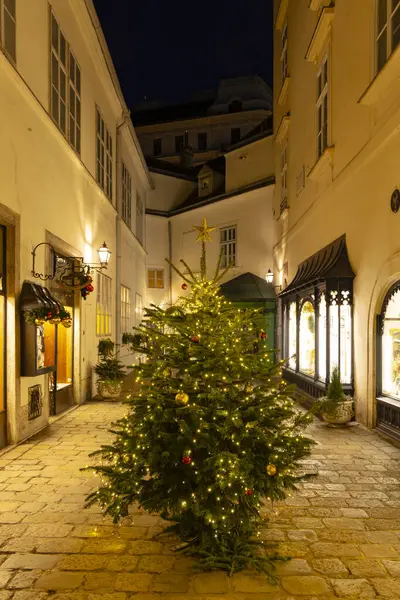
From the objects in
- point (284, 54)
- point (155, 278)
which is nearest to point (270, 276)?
point (155, 278)

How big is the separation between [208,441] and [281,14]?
18.7 m

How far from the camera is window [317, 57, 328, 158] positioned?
12.6 m

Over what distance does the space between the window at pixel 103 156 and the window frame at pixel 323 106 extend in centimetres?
619

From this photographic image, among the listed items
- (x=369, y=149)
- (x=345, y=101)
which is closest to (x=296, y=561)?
(x=369, y=149)

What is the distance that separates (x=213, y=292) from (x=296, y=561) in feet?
8.24

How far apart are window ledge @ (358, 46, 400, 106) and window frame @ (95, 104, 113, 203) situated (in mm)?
8019

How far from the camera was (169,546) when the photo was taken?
4.68 meters

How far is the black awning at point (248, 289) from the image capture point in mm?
20875

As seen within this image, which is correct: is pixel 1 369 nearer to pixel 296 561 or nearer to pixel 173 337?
pixel 173 337

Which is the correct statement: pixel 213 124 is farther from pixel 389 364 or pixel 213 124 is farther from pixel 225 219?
pixel 389 364

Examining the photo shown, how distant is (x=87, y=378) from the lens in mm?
13195

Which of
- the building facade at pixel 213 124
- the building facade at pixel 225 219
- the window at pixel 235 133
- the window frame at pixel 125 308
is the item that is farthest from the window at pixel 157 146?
the window frame at pixel 125 308

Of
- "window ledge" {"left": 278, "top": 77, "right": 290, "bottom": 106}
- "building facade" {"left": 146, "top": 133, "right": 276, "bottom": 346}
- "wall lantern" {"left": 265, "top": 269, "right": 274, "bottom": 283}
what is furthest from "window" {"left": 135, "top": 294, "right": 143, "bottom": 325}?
"window ledge" {"left": 278, "top": 77, "right": 290, "bottom": 106}

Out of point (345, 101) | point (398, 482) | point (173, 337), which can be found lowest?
Result: point (398, 482)
